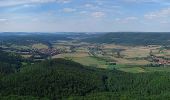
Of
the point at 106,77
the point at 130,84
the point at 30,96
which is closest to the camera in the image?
the point at 30,96

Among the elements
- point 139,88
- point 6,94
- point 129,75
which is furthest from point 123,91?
point 6,94

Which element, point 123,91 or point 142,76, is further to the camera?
point 142,76

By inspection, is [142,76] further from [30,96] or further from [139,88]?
[30,96]

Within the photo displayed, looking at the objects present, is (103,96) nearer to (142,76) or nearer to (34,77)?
(34,77)

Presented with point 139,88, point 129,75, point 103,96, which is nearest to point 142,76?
point 129,75

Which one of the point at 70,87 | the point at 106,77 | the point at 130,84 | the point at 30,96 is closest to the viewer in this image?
the point at 30,96

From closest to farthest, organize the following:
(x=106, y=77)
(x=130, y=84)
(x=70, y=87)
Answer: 1. (x=70, y=87)
2. (x=130, y=84)
3. (x=106, y=77)
